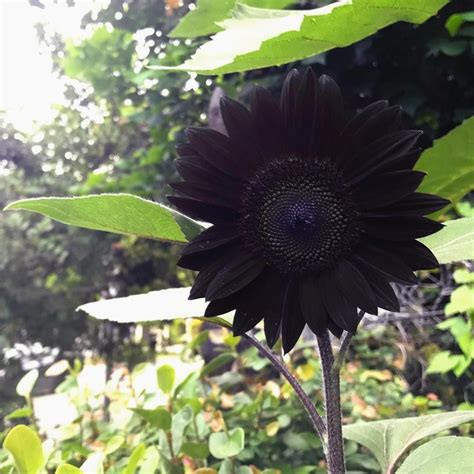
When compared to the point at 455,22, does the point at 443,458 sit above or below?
below

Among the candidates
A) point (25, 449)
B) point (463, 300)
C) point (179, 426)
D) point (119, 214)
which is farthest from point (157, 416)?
point (463, 300)

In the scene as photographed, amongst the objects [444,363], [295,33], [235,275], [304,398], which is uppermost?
[295,33]

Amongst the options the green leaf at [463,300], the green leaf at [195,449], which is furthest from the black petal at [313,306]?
the green leaf at [463,300]

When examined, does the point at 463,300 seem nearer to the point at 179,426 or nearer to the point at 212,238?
the point at 179,426

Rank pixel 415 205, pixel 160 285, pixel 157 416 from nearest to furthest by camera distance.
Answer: pixel 415 205
pixel 157 416
pixel 160 285

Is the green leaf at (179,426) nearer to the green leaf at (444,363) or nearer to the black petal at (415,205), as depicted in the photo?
the black petal at (415,205)

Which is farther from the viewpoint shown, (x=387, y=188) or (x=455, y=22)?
(x=455, y=22)
